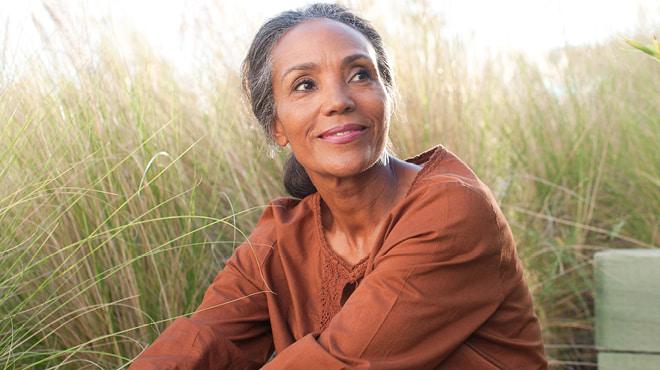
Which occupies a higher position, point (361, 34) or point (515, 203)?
point (361, 34)

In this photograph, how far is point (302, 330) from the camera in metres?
1.92

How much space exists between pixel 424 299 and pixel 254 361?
75 centimetres

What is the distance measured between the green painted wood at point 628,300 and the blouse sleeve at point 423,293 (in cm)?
101

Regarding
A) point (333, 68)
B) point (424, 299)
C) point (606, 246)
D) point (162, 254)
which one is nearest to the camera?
point (424, 299)

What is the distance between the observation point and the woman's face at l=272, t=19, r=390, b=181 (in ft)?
5.82

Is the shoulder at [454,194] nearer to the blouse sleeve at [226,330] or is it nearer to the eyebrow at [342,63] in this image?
the eyebrow at [342,63]

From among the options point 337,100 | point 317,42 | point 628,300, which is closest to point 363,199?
point 337,100

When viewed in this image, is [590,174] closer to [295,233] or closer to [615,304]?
[615,304]

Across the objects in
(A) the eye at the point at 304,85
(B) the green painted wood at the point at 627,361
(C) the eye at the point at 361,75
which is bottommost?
(B) the green painted wood at the point at 627,361

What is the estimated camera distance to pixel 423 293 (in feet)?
4.92

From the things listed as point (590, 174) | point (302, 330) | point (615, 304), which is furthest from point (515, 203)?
point (302, 330)

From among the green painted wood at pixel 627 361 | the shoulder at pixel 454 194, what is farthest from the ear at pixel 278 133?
the green painted wood at pixel 627 361

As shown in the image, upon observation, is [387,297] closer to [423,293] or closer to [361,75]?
[423,293]

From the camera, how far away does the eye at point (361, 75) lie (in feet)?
6.05
